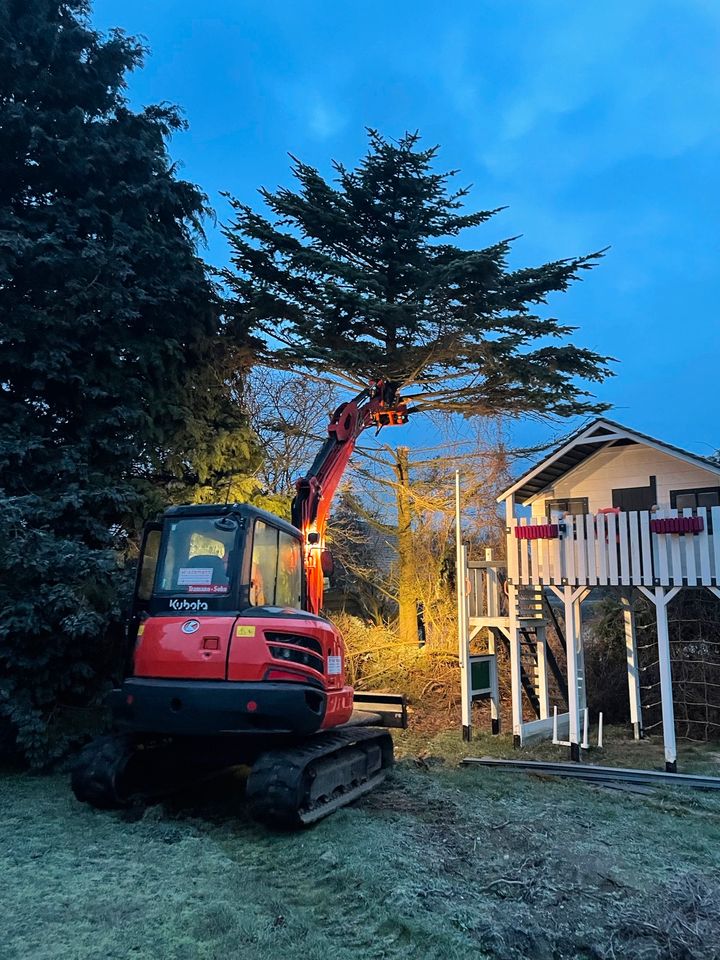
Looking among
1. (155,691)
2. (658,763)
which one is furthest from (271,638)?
(658,763)

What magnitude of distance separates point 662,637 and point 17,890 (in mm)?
8880

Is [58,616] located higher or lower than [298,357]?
lower

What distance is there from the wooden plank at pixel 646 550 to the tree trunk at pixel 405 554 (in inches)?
282

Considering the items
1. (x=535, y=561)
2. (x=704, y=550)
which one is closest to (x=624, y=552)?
(x=704, y=550)

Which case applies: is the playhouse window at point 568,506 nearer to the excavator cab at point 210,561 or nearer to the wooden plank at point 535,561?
the wooden plank at point 535,561

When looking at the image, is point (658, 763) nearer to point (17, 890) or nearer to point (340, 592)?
point (17, 890)

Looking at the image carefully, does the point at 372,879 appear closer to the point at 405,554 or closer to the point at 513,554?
the point at 513,554

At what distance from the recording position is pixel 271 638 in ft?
22.6

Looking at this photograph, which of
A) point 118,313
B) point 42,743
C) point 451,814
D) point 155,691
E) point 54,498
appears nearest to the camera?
point 155,691

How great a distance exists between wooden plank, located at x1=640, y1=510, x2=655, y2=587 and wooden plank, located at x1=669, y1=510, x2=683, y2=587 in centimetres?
29

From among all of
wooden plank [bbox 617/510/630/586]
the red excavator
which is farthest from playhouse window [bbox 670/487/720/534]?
the red excavator

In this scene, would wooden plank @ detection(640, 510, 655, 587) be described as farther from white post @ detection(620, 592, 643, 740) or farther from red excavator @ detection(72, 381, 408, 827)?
red excavator @ detection(72, 381, 408, 827)

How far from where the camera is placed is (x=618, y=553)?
10.9 m

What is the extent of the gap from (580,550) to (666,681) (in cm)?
233
